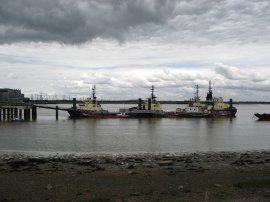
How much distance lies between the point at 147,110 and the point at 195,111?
11.3m

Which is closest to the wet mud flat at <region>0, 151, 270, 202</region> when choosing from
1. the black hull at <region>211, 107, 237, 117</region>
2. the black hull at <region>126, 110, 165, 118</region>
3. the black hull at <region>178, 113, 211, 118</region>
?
the black hull at <region>126, 110, 165, 118</region>

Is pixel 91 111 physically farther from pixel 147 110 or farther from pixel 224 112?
pixel 224 112

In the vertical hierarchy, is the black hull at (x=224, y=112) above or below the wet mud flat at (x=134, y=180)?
above

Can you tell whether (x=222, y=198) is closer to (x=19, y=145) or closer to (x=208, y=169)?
(x=208, y=169)

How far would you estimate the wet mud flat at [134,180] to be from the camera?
1345 centimetres

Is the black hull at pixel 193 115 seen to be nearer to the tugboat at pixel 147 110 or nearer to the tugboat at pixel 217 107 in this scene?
the tugboat at pixel 217 107

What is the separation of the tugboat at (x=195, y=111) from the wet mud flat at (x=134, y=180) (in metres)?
70.7

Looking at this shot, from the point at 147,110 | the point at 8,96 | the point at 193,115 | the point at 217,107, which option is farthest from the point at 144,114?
the point at 8,96

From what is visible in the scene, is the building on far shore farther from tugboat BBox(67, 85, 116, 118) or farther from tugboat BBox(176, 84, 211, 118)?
tugboat BBox(176, 84, 211, 118)

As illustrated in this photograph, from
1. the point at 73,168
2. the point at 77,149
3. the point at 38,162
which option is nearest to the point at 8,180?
the point at 73,168

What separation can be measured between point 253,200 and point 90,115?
77.4 m

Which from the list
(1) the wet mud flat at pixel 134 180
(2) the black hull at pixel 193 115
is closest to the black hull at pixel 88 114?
(2) the black hull at pixel 193 115

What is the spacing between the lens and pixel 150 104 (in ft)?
309

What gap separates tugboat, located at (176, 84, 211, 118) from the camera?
307 ft
